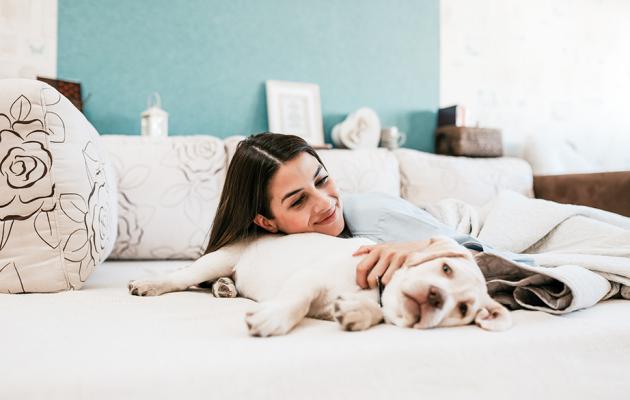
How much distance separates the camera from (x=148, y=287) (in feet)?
3.34

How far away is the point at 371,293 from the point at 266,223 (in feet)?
1.42

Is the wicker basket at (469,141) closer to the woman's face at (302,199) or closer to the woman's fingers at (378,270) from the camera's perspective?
the woman's face at (302,199)

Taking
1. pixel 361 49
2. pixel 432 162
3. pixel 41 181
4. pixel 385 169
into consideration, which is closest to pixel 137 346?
pixel 41 181

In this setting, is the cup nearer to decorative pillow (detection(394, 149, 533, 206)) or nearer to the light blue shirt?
decorative pillow (detection(394, 149, 533, 206))

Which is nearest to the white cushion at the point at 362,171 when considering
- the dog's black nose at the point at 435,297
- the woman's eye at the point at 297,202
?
the woman's eye at the point at 297,202

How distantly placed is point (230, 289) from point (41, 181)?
0.47 m

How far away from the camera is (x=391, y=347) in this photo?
2.04ft

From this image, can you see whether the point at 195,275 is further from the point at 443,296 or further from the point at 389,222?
the point at 443,296

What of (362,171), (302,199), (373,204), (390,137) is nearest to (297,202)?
(302,199)

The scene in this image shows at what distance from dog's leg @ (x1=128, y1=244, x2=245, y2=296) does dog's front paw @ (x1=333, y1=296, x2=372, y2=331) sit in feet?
1.47

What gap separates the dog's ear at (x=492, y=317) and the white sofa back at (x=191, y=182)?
43.7 inches

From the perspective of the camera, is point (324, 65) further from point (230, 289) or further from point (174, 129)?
point (230, 289)

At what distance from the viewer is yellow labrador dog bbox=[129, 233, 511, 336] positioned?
70 centimetres

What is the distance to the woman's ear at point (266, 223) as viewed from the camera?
1.17 meters
